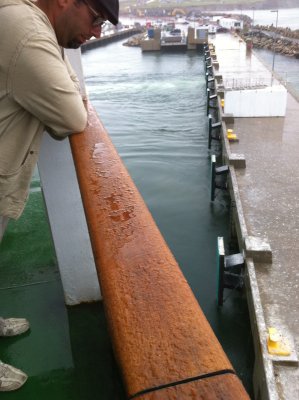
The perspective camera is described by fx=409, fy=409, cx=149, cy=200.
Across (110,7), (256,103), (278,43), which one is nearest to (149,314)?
(110,7)

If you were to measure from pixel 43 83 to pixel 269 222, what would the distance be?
19.2 ft

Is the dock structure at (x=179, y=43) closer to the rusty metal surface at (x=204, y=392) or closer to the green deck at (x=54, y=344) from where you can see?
the green deck at (x=54, y=344)

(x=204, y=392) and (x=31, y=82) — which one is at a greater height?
(x=31, y=82)

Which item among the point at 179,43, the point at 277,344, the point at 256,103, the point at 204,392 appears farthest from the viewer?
the point at 179,43

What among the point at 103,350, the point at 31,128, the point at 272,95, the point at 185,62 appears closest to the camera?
the point at 31,128

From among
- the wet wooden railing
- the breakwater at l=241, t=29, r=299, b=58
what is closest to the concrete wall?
the wet wooden railing

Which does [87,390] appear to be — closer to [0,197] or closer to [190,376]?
[0,197]

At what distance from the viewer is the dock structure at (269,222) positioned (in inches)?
158

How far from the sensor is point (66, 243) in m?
3.69

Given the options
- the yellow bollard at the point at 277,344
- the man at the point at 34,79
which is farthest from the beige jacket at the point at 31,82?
the yellow bollard at the point at 277,344

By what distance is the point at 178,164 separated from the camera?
1345 centimetres

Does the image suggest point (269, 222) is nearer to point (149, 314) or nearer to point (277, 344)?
point (277, 344)

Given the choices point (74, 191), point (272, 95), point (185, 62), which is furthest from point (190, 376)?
point (185, 62)

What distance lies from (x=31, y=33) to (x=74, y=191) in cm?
233
